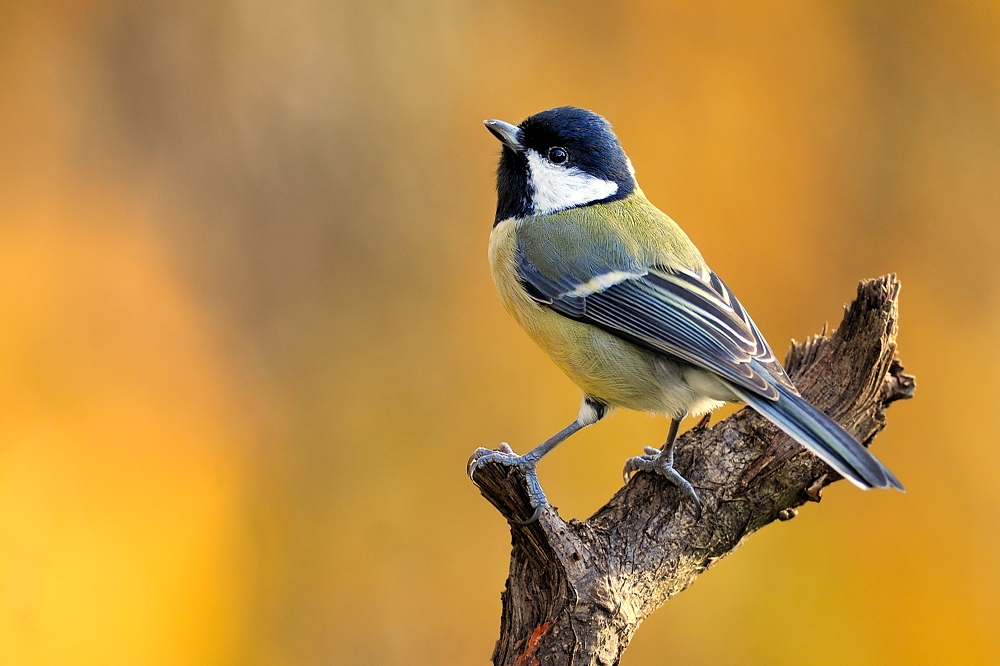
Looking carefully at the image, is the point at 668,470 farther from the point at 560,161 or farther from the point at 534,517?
the point at 560,161

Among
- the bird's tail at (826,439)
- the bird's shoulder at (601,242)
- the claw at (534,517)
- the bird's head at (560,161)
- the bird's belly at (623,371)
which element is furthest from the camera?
the bird's head at (560,161)

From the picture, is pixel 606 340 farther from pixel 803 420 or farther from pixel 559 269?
pixel 803 420

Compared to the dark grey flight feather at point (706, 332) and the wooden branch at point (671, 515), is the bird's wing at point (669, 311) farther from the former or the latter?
the wooden branch at point (671, 515)

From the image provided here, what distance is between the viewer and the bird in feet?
6.52

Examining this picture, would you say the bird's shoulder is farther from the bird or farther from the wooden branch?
the wooden branch

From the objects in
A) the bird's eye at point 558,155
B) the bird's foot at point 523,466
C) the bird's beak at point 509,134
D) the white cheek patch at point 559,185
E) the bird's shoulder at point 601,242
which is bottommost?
the bird's foot at point 523,466

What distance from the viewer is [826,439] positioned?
176 cm

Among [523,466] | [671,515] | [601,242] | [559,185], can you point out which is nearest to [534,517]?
[523,466]

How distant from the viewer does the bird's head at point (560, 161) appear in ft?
7.96

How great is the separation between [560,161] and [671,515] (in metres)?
1.02

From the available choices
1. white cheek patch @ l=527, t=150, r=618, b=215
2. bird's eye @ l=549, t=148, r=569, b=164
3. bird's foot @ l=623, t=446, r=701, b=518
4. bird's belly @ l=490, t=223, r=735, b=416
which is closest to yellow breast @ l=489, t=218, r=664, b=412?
bird's belly @ l=490, t=223, r=735, b=416

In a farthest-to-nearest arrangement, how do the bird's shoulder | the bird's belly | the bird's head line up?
the bird's head < the bird's shoulder < the bird's belly

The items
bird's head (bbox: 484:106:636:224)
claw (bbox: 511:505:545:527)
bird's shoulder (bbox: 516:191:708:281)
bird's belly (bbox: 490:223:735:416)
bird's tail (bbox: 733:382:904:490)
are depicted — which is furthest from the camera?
bird's head (bbox: 484:106:636:224)

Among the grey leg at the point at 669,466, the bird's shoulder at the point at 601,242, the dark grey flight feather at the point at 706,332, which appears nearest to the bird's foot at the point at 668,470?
the grey leg at the point at 669,466
